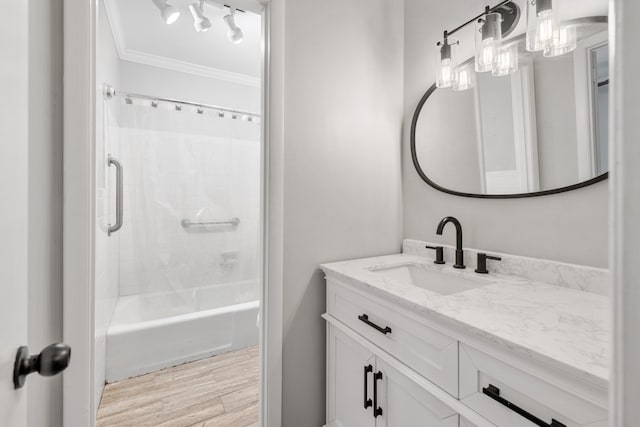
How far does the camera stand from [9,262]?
1.40 feet

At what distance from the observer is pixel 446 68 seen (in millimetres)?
1399

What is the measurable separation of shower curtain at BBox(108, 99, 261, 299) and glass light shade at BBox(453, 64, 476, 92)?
1510mm

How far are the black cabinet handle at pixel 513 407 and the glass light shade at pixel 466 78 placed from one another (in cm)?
124

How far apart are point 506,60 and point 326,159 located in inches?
33.4

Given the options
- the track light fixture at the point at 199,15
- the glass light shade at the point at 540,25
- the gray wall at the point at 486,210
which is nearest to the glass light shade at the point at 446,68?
the gray wall at the point at 486,210

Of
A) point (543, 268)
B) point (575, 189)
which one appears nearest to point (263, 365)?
point (543, 268)

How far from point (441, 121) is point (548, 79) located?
0.46 meters

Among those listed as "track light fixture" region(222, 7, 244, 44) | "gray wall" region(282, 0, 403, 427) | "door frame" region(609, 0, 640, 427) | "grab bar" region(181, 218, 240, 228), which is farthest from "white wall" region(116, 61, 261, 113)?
"door frame" region(609, 0, 640, 427)

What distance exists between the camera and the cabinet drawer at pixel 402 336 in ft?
2.65

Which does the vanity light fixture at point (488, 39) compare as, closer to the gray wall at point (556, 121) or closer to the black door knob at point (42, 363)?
the gray wall at point (556, 121)

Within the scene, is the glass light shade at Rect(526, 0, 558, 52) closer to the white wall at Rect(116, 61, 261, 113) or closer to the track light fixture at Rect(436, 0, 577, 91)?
the track light fixture at Rect(436, 0, 577, 91)

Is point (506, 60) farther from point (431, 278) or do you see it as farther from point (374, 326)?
point (374, 326)

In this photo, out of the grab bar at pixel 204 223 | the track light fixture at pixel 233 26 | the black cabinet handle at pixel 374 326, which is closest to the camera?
the black cabinet handle at pixel 374 326

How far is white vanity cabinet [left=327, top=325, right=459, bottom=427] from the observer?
2.87ft
